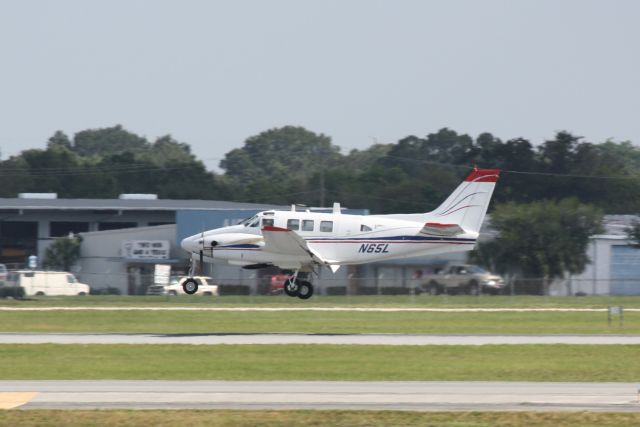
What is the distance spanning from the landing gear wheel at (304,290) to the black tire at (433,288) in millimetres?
23199

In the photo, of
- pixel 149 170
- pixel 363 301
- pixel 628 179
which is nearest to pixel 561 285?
pixel 363 301

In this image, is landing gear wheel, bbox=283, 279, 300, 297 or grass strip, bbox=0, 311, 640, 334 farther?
grass strip, bbox=0, 311, 640, 334

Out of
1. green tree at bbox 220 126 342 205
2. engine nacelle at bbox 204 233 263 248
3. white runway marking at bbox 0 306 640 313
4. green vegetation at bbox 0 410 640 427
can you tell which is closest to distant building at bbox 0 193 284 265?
white runway marking at bbox 0 306 640 313

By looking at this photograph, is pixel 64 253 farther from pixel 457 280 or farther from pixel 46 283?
pixel 457 280

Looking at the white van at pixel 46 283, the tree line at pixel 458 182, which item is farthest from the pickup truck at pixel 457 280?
the white van at pixel 46 283

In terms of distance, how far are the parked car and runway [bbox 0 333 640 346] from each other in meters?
22.6

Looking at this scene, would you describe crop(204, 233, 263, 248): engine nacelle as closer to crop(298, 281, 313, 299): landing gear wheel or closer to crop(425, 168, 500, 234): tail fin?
crop(298, 281, 313, 299): landing gear wheel

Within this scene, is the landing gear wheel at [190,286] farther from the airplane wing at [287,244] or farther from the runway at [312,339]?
the airplane wing at [287,244]

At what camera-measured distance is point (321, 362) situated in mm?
30250

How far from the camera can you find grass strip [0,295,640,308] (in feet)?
180

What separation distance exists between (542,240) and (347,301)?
19137 mm

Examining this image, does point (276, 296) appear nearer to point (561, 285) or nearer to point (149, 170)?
point (561, 285)

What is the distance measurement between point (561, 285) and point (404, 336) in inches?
1178

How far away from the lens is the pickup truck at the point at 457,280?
211ft
